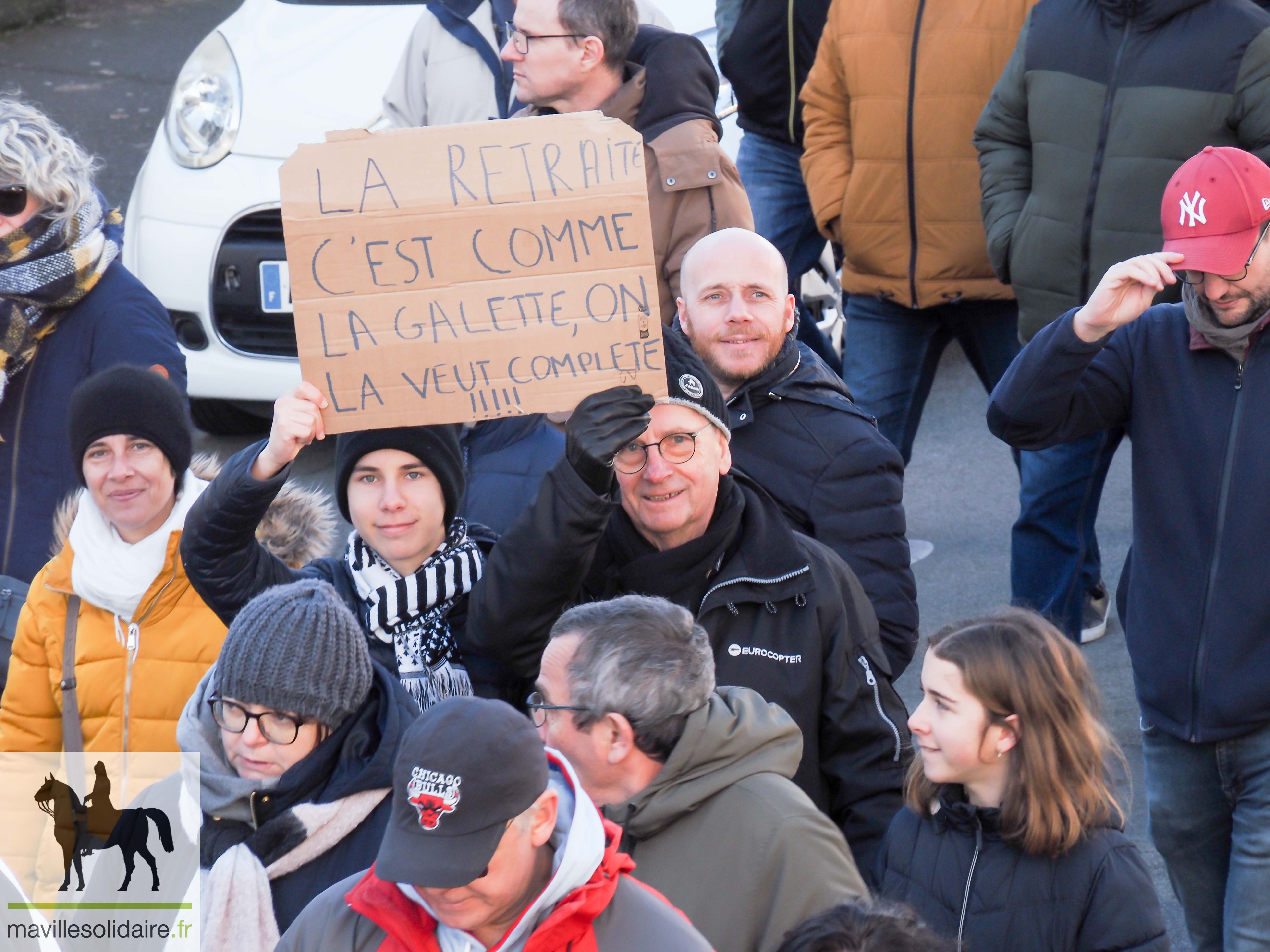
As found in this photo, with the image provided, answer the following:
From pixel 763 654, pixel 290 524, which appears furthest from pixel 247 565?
pixel 763 654

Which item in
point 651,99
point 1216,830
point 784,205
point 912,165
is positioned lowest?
point 1216,830

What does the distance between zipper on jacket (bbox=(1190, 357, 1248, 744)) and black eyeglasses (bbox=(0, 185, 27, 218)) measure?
9.17 ft

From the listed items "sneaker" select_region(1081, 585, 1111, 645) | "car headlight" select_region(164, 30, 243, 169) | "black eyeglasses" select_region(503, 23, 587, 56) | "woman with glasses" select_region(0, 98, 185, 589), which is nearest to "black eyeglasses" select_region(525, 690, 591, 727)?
"woman with glasses" select_region(0, 98, 185, 589)

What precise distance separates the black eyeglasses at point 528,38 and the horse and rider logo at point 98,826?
2.17 m

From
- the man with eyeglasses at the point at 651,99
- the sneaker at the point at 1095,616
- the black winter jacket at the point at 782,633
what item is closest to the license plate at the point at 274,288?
the man with eyeglasses at the point at 651,99

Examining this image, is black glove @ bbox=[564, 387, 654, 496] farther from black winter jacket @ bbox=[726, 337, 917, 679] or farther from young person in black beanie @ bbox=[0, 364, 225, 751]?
young person in black beanie @ bbox=[0, 364, 225, 751]

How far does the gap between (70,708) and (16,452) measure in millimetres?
968

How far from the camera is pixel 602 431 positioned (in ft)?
9.48

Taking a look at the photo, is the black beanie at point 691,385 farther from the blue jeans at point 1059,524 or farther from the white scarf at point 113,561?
the blue jeans at point 1059,524

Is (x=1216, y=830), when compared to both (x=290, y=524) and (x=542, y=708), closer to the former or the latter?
(x=542, y=708)

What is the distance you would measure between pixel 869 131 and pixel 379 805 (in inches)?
123

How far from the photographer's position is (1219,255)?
309 centimetres

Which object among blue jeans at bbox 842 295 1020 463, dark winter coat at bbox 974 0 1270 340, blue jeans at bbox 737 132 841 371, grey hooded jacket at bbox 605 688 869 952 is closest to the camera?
grey hooded jacket at bbox 605 688 869 952

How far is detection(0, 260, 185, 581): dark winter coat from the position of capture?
3.98 m
